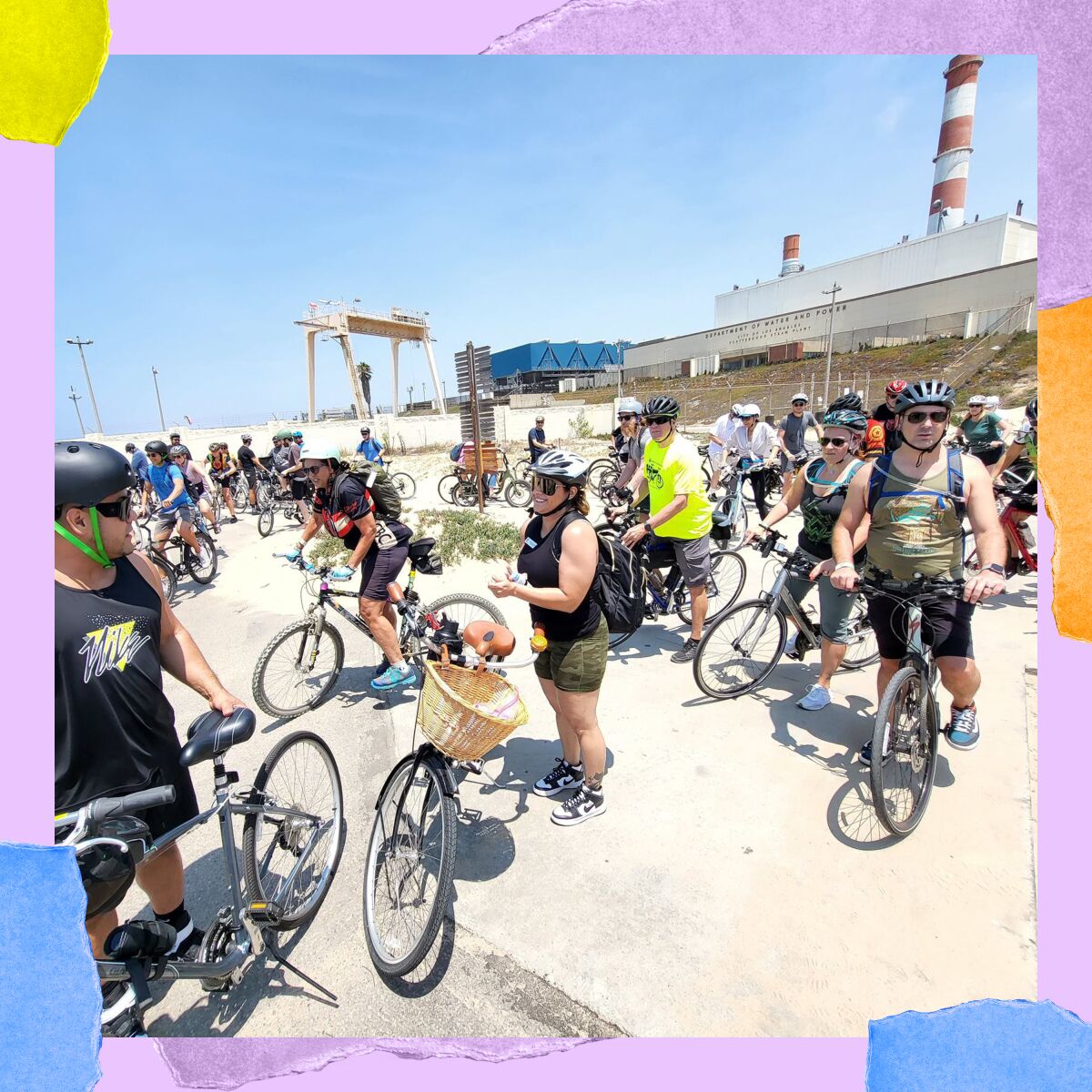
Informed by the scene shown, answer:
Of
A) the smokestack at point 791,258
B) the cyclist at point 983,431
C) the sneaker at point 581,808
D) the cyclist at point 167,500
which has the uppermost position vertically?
the smokestack at point 791,258

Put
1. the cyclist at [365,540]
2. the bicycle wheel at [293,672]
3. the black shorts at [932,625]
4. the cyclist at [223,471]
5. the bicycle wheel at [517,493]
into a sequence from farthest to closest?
the cyclist at [223,471] < the bicycle wheel at [517,493] < the bicycle wheel at [293,672] < the cyclist at [365,540] < the black shorts at [932,625]

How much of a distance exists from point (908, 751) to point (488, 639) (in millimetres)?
2293

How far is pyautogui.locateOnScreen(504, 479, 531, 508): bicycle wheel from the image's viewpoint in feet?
39.5

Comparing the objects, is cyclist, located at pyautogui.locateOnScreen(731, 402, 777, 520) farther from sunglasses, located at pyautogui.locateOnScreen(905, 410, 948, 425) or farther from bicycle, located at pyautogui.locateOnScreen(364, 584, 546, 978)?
bicycle, located at pyautogui.locateOnScreen(364, 584, 546, 978)

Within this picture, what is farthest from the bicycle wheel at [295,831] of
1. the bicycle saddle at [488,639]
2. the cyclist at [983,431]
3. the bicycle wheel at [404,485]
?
the bicycle wheel at [404,485]

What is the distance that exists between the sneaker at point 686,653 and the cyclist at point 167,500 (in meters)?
6.14

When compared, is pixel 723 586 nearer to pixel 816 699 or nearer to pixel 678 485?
pixel 678 485

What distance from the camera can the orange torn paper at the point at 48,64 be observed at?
154cm

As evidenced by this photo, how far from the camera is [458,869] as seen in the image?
2.59 metres

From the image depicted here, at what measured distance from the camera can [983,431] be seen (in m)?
6.80

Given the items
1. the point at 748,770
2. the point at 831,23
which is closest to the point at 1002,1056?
the point at 748,770

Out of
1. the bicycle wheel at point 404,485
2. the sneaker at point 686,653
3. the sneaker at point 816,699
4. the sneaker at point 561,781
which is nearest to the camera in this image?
the sneaker at point 561,781

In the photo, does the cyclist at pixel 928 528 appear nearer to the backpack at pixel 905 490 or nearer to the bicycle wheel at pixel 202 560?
the backpack at pixel 905 490

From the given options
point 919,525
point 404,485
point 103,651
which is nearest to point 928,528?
point 919,525
